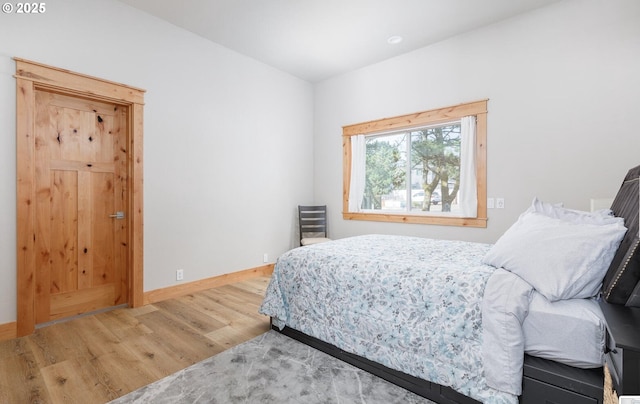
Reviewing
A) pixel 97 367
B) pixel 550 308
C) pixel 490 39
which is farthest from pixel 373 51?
pixel 97 367

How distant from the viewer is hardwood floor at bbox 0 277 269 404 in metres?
1.81

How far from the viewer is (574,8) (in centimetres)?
288

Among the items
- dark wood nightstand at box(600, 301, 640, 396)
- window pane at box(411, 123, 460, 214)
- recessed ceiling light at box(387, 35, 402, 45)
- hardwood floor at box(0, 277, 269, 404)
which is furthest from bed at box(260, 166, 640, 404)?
recessed ceiling light at box(387, 35, 402, 45)

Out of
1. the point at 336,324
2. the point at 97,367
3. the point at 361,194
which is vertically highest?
the point at 361,194

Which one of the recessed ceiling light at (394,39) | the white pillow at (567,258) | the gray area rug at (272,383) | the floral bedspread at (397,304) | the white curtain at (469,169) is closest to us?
the white pillow at (567,258)

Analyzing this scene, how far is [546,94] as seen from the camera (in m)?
3.04

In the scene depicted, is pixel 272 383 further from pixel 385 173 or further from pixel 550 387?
pixel 385 173

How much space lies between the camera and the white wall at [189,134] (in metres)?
2.50

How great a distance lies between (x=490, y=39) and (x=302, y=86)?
2.71 meters

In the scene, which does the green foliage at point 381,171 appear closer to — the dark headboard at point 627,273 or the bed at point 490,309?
the bed at point 490,309

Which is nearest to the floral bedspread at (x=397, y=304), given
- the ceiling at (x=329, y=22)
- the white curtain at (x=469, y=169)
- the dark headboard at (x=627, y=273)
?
the dark headboard at (x=627, y=273)

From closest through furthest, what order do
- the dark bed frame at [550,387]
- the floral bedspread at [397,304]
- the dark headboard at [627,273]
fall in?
the dark headboard at [627,273] < the dark bed frame at [550,387] < the floral bedspread at [397,304]

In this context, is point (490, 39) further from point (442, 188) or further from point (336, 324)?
point (336, 324)

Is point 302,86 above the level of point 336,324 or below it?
above
